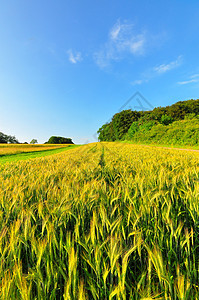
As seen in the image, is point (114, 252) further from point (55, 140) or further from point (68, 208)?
point (55, 140)

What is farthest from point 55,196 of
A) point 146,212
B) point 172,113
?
point 172,113

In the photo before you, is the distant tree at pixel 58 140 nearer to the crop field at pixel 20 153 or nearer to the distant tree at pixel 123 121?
the distant tree at pixel 123 121

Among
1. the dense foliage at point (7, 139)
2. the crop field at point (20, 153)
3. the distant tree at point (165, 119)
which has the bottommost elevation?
the crop field at point (20, 153)

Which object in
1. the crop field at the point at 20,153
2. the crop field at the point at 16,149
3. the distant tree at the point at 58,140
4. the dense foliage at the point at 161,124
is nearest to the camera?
the crop field at the point at 20,153

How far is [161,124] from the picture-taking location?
106 feet

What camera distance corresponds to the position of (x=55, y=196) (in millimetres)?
1369

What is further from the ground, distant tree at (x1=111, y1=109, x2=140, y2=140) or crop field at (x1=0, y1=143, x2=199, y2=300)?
distant tree at (x1=111, y1=109, x2=140, y2=140)

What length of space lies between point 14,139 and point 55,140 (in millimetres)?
27180

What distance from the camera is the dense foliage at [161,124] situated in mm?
21688

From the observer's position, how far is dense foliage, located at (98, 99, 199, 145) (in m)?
21.7

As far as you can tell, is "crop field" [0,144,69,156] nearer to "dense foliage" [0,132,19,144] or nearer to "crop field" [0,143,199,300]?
"crop field" [0,143,199,300]

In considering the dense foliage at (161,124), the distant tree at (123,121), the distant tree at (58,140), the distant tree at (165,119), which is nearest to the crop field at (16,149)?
the dense foliage at (161,124)

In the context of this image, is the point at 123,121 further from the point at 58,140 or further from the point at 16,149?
the point at 58,140

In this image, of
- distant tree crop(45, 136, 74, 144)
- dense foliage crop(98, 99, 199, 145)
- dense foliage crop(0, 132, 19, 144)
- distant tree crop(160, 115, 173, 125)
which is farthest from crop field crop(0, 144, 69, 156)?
distant tree crop(45, 136, 74, 144)
